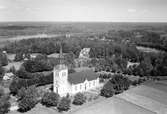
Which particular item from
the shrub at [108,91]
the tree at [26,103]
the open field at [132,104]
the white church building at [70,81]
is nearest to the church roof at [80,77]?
the white church building at [70,81]

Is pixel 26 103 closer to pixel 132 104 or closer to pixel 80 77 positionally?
pixel 80 77

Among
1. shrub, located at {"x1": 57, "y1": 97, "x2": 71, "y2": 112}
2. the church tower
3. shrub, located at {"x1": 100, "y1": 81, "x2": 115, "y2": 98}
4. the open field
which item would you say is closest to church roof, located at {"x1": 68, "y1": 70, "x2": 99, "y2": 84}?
the church tower

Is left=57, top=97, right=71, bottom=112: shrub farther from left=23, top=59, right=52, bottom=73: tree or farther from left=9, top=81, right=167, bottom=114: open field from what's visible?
left=23, top=59, right=52, bottom=73: tree

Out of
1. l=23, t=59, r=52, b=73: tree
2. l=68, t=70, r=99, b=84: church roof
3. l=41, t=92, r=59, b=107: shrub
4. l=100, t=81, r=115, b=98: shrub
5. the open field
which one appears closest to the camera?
the open field

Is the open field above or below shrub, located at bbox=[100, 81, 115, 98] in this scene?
above

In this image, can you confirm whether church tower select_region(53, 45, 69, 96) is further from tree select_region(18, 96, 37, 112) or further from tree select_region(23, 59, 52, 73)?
tree select_region(23, 59, 52, 73)

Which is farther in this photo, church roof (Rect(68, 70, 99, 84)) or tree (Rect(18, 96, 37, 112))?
church roof (Rect(68, 70, 99, 84))

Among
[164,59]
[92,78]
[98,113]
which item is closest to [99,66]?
[92,78]

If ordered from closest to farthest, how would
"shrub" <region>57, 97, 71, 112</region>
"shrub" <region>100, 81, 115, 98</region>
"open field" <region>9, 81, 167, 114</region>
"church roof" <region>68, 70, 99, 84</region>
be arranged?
"open field" <region>9, 81, 167, 114</region>
"shrub" <region>57, 97, 71, 112</region>
"shrub" <region>100, 81, 115, 98</region>
"church roof" <region>68, 70, 99, 84</region>

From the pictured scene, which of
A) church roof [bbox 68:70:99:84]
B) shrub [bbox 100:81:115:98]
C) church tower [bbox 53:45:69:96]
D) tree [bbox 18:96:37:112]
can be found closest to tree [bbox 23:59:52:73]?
church roof [bbox 68:70:99:84]
